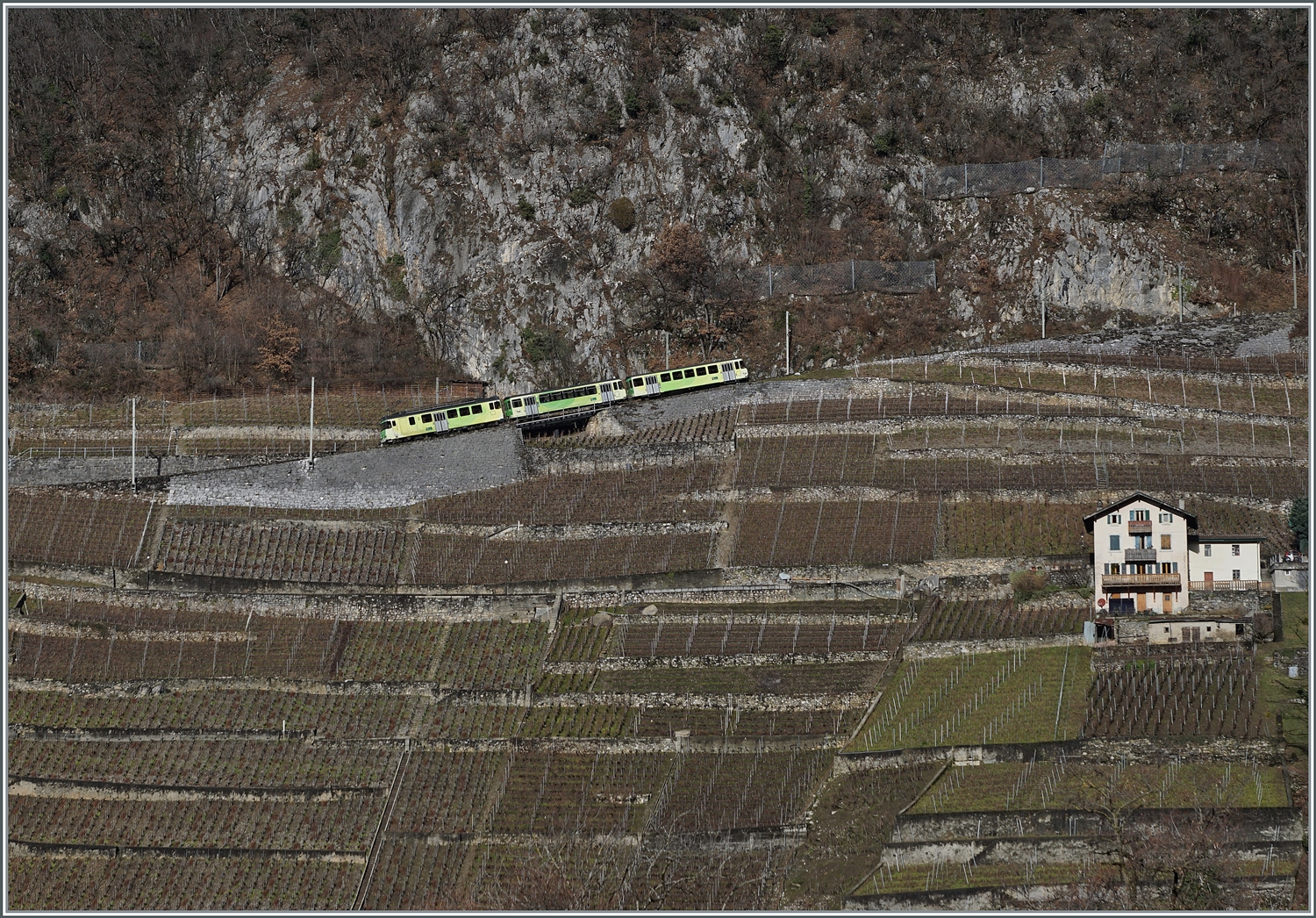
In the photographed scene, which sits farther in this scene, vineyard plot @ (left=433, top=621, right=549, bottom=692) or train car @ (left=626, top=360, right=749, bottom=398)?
train car @ (left=626, top=360, right=749, bottom=398)

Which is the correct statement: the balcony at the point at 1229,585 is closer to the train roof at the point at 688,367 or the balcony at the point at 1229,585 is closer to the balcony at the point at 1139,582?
the balcony at the point at 1139,582

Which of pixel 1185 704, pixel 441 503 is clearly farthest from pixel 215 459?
pixel 1185 704

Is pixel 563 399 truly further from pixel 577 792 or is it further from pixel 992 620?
pixel 577 792

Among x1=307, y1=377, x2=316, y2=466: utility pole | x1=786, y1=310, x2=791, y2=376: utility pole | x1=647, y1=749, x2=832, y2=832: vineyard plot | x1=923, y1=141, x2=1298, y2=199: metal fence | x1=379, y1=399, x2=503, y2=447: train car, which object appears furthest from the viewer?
x1=923, y1=141, x2=1298, y2=199: metal fence

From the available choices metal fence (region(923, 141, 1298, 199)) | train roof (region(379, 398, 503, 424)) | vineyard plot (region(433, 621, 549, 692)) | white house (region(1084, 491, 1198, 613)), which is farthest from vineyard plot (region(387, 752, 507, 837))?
metal fence (region(923, 141, 1298, 199))

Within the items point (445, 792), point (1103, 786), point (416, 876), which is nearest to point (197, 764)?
point (445, 792)

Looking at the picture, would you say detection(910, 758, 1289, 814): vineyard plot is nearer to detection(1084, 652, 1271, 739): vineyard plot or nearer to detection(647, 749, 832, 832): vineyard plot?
detection(1084, 652, 1271, 739): vineyard plot

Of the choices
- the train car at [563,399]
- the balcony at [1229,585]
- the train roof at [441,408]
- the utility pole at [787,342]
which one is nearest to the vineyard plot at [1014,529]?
the balcony at [1229,585]

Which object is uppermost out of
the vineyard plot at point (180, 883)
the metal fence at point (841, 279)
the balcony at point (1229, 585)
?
the metal fence at point (841, 279)
